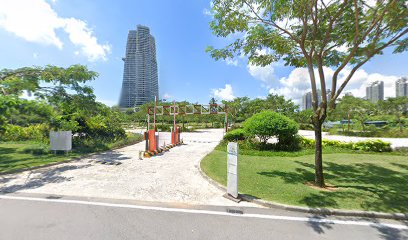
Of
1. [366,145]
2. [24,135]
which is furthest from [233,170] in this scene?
[24,135]

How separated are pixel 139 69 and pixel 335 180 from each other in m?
97.5

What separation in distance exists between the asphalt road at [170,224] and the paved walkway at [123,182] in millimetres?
669

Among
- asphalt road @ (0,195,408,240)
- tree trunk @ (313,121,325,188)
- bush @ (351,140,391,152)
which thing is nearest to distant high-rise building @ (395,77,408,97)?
bush @ (351,140,391,152)

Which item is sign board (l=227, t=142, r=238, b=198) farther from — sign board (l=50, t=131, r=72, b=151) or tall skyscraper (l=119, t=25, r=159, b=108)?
tall skyscraper (l=119, t=25, r=159, b=108)

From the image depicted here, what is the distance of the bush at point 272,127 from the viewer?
37.7ft

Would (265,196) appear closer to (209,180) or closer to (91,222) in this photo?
(209,180)

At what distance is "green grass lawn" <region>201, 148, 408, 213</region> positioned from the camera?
462 cm

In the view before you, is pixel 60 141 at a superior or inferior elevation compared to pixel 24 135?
superior

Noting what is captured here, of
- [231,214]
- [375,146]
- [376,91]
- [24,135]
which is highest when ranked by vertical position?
[376,91]

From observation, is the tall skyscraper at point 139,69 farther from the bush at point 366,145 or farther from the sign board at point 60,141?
the bush at point 366,145

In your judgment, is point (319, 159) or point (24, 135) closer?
point (319, 159)

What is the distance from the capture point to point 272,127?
11.4 m

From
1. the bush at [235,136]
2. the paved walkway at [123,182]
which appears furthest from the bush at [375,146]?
the paved walkway at [123,182]

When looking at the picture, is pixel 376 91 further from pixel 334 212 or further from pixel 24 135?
pixel 24 135
